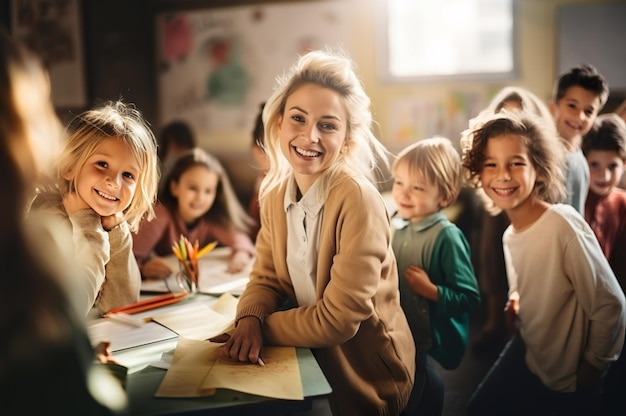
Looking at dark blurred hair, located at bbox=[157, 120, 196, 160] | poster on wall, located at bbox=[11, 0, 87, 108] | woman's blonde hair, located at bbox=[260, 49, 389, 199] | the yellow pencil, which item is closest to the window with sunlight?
dark blurred hair, located at bbox=[157, 120, 196, 160]

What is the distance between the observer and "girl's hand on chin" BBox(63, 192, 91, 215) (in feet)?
2.59

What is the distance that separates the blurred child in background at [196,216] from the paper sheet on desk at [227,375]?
12.1 inches

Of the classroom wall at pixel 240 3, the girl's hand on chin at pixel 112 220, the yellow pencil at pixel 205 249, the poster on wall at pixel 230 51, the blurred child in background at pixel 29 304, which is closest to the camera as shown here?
the blurred child in background at pixel 29 304

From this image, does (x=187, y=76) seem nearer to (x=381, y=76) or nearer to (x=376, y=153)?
(x=381, y=76)

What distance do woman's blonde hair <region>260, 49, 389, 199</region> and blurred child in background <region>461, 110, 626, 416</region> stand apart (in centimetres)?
18

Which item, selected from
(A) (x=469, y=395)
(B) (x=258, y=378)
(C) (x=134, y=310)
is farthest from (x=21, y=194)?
(A) (x=469, y=395)

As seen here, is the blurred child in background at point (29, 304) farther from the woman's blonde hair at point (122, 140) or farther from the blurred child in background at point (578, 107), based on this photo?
the blurred child in background at point (578, 107)

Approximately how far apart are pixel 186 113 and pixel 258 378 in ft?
8.63

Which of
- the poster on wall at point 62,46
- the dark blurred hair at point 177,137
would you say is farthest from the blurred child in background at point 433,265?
the poster on wall at point 62,46

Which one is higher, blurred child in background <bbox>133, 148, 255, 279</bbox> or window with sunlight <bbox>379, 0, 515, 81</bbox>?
window with sunlight <bbox>379, 0, 515, 81</bbox>

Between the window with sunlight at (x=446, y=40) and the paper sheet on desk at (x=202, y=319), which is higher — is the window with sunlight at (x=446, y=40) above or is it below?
above

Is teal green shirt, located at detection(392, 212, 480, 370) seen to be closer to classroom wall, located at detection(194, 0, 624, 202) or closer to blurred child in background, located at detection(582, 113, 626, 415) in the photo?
blurred child in background, located at detection(582, 113, 626, 415)

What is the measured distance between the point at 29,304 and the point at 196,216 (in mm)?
784

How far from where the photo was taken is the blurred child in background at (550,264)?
94 cm
